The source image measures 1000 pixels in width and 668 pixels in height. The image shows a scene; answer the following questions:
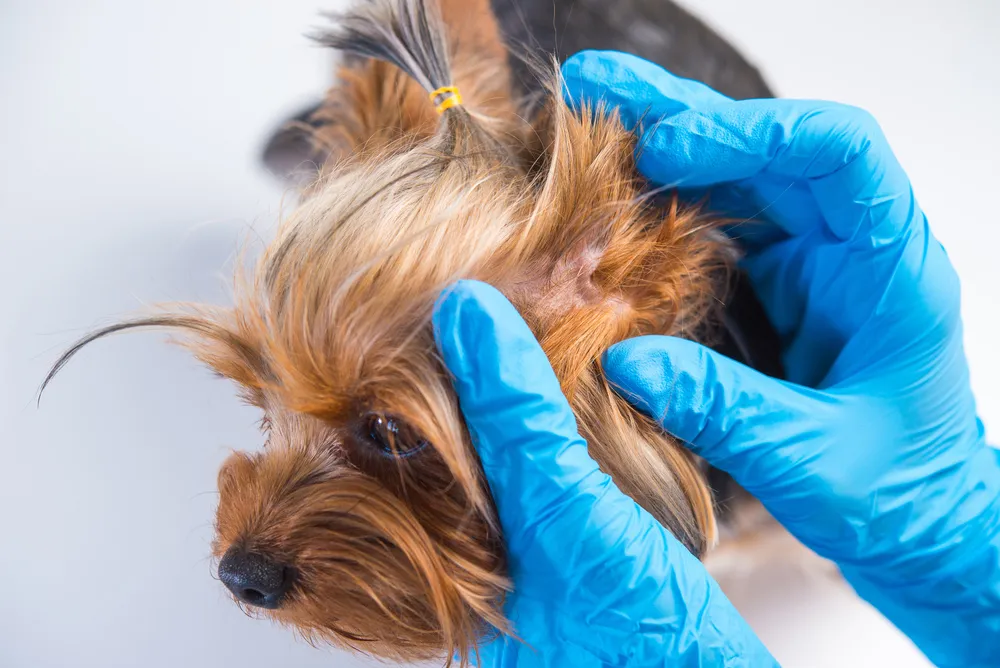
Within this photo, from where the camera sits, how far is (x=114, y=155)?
1.92 metres

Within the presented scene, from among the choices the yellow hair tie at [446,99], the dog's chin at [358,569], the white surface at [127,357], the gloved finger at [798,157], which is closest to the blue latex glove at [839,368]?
the gloved finger at [798,157]

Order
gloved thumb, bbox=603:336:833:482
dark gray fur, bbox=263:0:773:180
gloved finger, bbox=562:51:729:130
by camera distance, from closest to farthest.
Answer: gloved thumb, bbox=603:336:833:482
gloved finger, bbox=562:51:729:130
dark gray fur, bbox=263:0:773:180

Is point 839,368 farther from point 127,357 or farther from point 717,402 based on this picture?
point 127,357

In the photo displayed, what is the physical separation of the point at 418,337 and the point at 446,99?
18.0 inches

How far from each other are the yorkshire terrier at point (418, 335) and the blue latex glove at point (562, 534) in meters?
0.05

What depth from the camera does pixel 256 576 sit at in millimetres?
1083

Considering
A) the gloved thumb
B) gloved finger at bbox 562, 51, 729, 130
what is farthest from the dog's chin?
gloved finger at bbox 562, 51, 729, 130

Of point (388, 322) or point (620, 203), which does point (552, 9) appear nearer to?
point (620, 203)

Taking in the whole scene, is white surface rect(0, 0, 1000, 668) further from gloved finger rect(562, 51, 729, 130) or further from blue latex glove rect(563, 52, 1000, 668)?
gloved finger rect(562, 51, 729, 130)

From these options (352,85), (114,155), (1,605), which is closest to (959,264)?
(352,85)

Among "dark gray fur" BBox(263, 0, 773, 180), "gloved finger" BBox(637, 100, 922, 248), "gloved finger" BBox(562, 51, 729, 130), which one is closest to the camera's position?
"gloved finger" BBox(637, 100, 922, 248)

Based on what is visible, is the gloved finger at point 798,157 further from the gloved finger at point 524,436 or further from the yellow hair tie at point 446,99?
the gloved finger at point 524,436

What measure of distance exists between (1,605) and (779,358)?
2109 mm

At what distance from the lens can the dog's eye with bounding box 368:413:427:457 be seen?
42.6 inches
